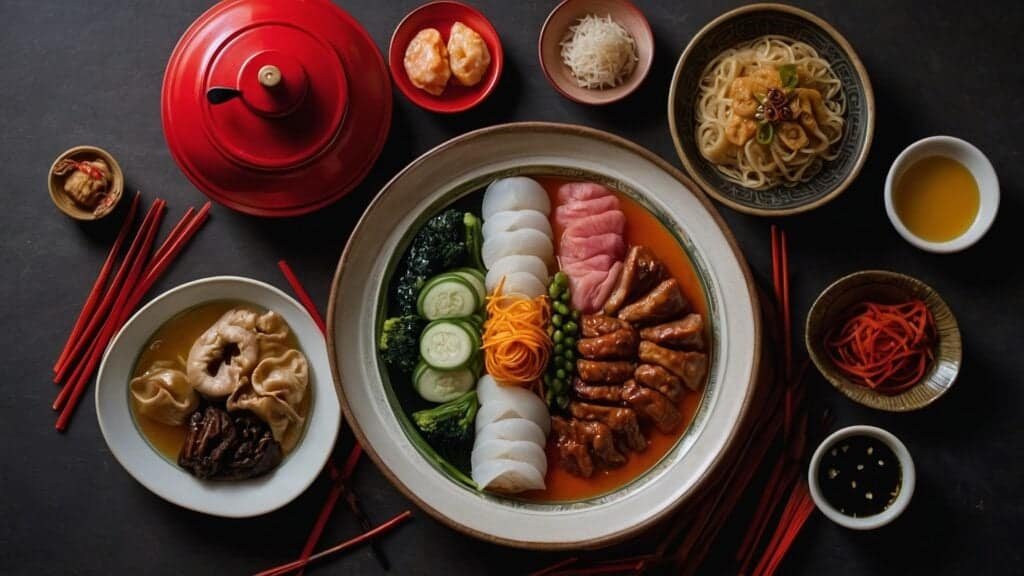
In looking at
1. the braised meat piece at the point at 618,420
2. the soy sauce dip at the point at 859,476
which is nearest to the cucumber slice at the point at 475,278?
the braised meat piece at the point at 618,420

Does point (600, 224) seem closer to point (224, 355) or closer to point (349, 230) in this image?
point (349, 230)

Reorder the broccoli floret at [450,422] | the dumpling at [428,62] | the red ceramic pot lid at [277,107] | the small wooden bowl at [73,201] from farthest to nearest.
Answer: the small wooden bowl at [73,201], the dumpling at [428,62], the broccoli floret at [450,422], the red ceramic pot lid at [277,107]

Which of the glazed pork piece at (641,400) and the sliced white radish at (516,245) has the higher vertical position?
the sliced white radish at (516,245)

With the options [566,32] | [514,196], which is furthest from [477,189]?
[566,32]

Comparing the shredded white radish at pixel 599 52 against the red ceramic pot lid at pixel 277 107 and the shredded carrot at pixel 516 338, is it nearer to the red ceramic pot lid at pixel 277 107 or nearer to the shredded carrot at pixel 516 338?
the red ceramic pot lid at pixel 277 107

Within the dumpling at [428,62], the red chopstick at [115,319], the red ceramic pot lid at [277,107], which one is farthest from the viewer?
the red chopstick at [115,319]

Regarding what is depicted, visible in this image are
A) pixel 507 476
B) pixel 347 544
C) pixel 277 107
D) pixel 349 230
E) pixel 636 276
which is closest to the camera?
pixel 277 107

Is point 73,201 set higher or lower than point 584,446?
higher
